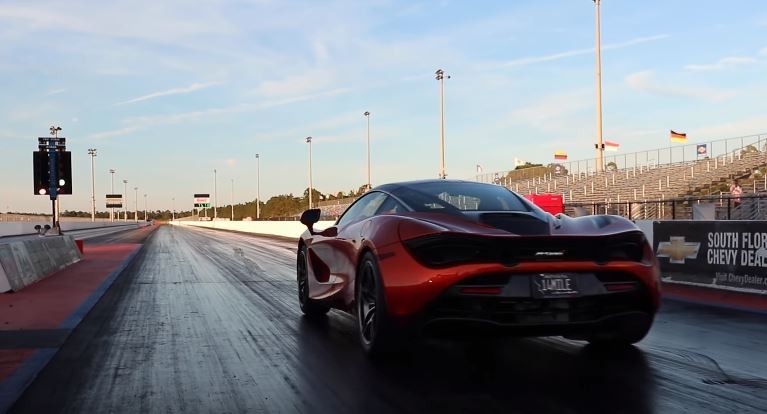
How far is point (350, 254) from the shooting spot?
6.07m

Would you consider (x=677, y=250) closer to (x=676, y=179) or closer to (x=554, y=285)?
(x=554, y=285)

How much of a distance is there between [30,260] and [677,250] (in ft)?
38.1

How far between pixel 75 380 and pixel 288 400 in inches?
68.7

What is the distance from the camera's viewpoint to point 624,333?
5.56 m

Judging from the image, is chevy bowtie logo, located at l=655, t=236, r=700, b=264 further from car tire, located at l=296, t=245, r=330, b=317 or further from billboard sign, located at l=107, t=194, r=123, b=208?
billboard sign, located at l=107, t=194, r=123, b=208

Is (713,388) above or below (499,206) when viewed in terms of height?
below

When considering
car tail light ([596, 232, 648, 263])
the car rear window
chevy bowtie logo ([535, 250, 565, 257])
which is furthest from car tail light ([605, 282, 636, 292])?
the car rear window

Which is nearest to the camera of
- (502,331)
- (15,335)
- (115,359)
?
(502,331)

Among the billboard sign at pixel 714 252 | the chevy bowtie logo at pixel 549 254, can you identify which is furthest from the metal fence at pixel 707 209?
the chevy bowtie logo at pixel 549 254

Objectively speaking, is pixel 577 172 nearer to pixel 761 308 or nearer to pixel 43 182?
pixel 43 182

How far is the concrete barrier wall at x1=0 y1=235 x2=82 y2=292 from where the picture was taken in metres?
11.1

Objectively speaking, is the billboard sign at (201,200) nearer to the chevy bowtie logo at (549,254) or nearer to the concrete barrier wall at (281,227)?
the concrete barrier wall at (281,227)

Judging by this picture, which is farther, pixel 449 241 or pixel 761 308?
pixel 761 308

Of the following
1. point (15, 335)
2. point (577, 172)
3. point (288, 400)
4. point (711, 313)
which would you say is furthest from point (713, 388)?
point (577, 172)
